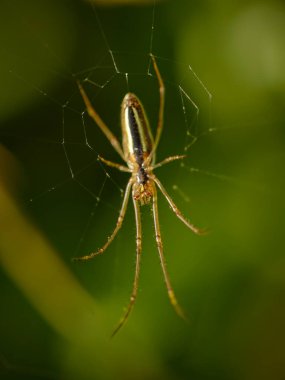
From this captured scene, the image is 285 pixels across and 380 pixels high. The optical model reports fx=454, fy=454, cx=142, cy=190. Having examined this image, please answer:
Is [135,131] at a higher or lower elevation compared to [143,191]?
higher

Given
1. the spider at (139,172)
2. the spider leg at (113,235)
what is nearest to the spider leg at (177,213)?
the spider at (139,172)

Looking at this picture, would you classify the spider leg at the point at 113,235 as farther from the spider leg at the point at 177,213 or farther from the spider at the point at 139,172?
the spider leg at the point at 177,213

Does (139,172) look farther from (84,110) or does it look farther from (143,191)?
(84,110)

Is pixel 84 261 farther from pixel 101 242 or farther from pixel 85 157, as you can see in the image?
pixel 85 157

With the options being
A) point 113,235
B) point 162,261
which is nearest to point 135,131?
point 113,235

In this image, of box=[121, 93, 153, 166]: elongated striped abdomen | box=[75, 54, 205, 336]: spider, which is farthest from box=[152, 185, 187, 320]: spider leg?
box=[121, 93, 153, 166]: elongated striped abdomen

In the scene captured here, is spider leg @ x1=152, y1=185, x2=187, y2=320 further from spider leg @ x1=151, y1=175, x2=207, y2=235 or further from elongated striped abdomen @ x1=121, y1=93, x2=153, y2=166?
elongated striped abdomen @ x1=121, y1=93, x2=153, y2=166

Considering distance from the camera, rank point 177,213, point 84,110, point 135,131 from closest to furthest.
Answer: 1. point 135,131
2. point 84,110
3. point 177,213
